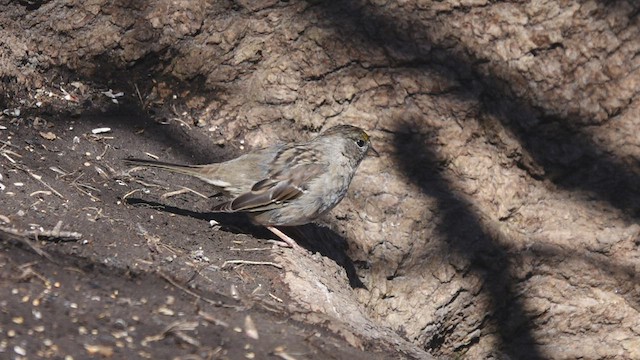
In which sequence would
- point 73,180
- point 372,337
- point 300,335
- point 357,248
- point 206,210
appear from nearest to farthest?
1. point 300,335
2. point 372,337
3. point 73,180
4. point 206,210
5. point 357,248

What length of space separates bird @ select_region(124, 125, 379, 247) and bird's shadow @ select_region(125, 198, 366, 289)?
0.16m

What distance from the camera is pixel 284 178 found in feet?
23.3

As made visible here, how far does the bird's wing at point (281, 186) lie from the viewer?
22.7 ft

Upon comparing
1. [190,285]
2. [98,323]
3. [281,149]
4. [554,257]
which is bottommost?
[98,323]

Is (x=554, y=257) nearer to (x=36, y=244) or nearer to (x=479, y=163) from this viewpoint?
(x=479, y=163)

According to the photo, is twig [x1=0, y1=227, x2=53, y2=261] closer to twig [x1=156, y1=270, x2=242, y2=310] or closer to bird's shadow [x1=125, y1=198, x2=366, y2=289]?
twig [x1=156, y1=270, x2=242, y2=310]

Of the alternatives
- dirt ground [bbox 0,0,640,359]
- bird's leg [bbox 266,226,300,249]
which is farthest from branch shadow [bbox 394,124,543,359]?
bird's leg [bbox 266,226,300,249]

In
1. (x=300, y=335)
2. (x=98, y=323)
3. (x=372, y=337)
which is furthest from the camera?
(x=372, y=337)

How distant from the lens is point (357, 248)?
7789mm

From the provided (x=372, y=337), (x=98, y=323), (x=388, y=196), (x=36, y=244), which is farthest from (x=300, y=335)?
(x=388, y=196)

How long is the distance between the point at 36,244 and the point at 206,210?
1.83 metres

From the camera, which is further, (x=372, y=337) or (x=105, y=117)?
(x=105, y=117)

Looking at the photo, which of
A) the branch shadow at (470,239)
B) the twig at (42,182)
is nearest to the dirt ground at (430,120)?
the branch shadow at (470,239)

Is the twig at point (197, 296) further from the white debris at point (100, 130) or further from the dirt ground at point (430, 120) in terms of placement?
the white debris at point (100, 130)
